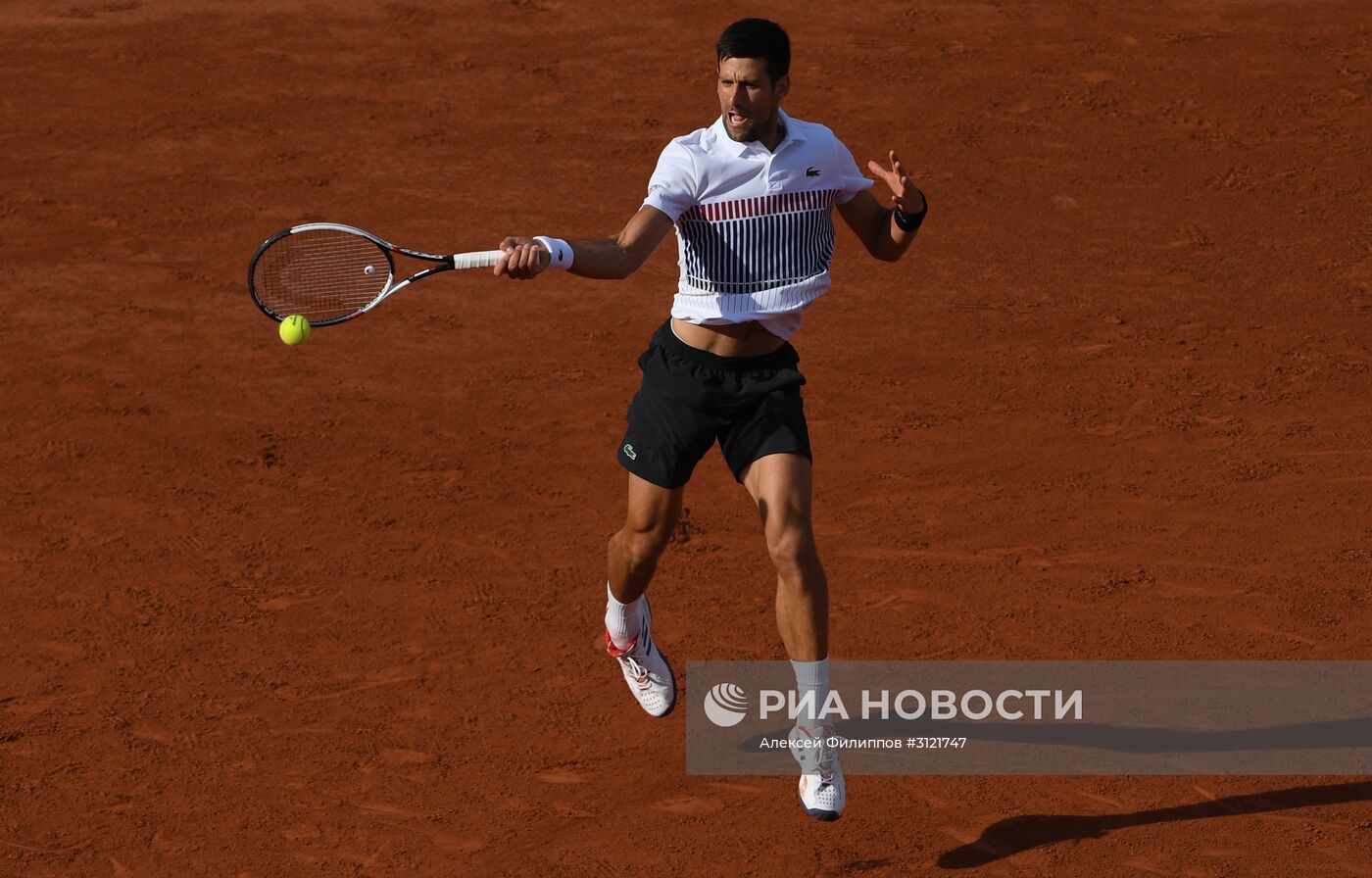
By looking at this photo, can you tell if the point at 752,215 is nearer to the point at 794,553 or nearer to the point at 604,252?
the point at 604,252

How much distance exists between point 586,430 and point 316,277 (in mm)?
2807

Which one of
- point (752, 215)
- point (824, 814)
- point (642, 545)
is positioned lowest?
point (824, 814)

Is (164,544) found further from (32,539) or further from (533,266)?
(533,266)

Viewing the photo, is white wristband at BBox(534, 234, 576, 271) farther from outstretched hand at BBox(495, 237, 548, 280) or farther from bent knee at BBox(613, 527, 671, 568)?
bent knee at BBox(613, 527, 671, 568)

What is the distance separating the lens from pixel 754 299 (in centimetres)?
647

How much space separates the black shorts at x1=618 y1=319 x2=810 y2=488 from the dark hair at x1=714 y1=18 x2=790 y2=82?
A: 3.71 feet

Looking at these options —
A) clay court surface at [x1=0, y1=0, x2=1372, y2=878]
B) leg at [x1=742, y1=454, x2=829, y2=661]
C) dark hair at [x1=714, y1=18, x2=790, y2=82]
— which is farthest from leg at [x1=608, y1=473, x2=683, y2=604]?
dark hair at [x1=714, y1=18, x2=790, y2=82]

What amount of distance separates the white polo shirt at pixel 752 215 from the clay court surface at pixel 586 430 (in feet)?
6.26

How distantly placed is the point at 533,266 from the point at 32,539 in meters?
4.01

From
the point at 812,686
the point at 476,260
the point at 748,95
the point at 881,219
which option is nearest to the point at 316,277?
the point at 476,260

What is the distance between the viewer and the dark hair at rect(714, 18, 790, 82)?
20.1ft

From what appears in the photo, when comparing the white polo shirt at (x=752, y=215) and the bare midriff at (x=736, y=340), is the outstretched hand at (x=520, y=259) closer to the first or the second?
the white polo shirt at (x=752, y=215)

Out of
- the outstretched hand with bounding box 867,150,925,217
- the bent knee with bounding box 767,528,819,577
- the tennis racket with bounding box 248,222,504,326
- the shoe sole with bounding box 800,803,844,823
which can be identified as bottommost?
the shoe sole with bounding box 800,803,844,823

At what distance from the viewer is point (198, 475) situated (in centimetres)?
910
